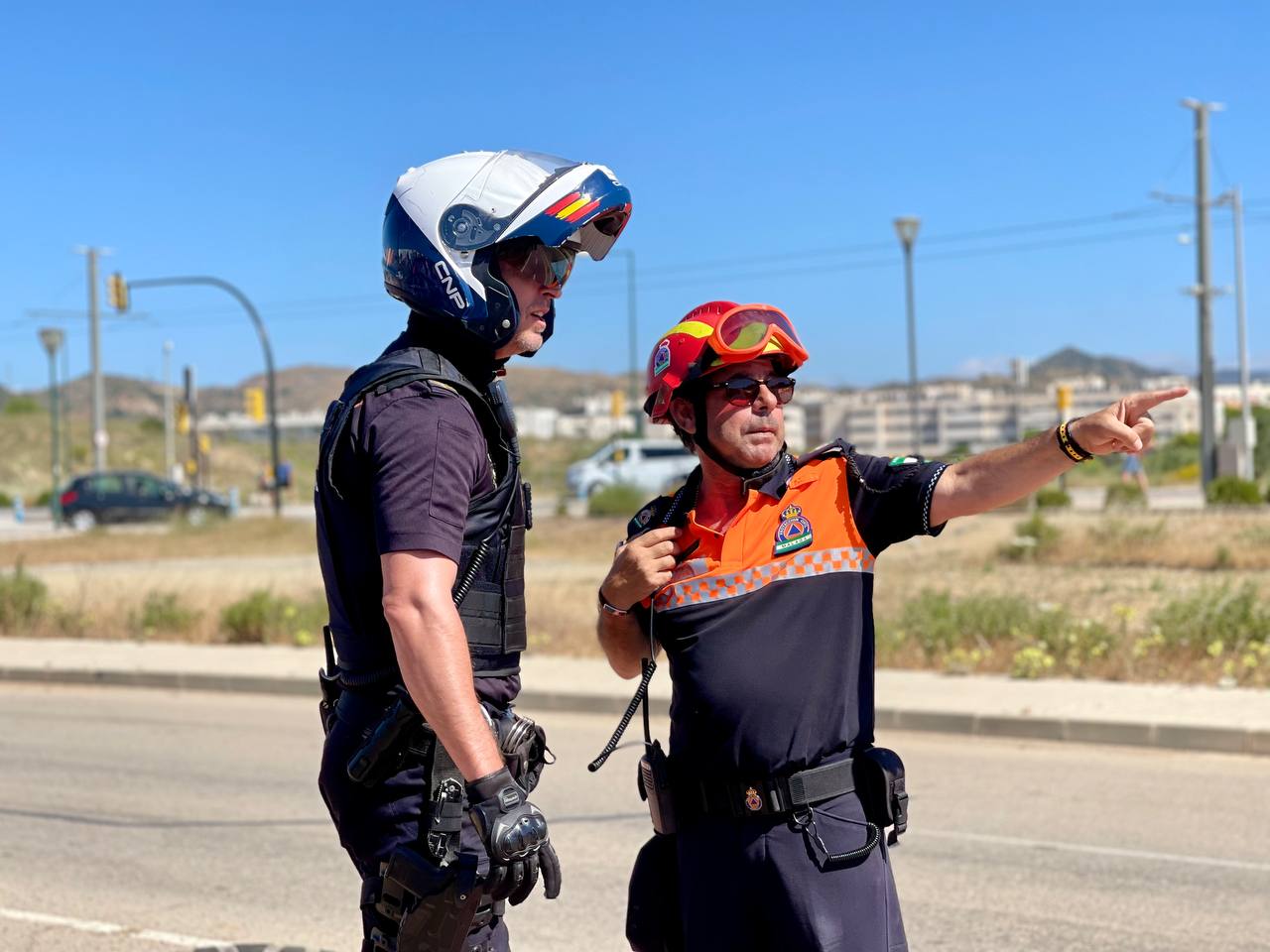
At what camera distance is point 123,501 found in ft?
132

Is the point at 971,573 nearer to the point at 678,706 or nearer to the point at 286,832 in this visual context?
the point at 286,832

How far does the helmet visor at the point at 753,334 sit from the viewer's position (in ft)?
9.97

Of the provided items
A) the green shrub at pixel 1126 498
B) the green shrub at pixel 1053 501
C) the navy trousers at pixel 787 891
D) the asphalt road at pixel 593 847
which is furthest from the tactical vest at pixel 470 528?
the green shrub at pixel 1053 501

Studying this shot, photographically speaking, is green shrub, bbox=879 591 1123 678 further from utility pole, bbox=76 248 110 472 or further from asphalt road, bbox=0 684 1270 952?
utility pole, bbox=76 248 110 472

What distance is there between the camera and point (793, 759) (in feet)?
9.51

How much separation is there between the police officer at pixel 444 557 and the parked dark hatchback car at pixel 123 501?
37439mm

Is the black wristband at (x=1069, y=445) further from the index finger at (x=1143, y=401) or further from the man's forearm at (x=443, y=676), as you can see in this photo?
the man's forearm at (x=443, y=676)

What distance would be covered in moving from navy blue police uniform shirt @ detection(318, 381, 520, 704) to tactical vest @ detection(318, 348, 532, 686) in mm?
15

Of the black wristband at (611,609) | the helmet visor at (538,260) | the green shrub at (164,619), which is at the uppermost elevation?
the helmet visor at (538,260)

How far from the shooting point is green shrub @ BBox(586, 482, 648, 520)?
34.2m

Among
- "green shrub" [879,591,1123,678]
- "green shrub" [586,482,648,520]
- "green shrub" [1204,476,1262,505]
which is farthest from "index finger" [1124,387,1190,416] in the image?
"green shrub" [586,482,648,520]

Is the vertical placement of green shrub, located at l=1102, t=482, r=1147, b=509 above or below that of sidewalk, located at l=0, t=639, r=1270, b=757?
above

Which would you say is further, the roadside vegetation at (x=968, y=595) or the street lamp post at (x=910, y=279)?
the street lamp post at (x=910, y=279)

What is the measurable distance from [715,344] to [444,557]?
29.7 inches
